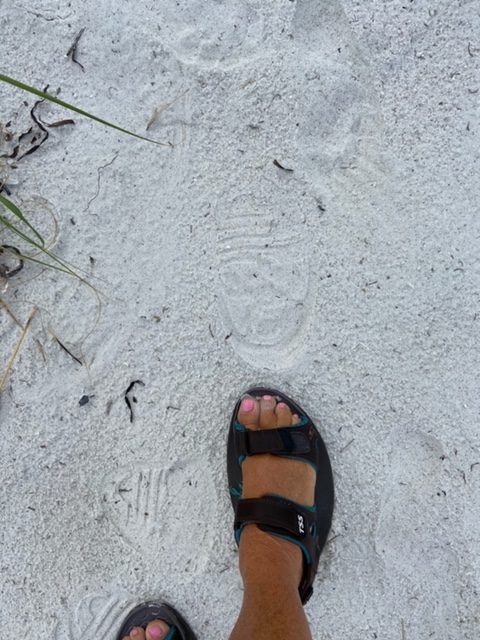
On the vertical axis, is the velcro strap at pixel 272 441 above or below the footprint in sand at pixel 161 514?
above

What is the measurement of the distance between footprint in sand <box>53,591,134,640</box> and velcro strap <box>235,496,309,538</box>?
0.35 meters

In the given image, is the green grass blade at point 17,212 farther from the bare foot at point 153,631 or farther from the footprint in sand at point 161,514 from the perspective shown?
the bare foot at point 153,631

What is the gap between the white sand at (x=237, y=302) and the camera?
4.38ft

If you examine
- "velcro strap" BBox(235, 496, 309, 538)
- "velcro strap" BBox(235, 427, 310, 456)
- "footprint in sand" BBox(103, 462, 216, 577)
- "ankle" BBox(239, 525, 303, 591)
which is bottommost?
"footprint in sand" BBox(103, 462, 216, 577)

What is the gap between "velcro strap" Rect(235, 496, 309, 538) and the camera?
4.43 feet

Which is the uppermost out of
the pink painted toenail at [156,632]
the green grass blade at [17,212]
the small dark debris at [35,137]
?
the small dark debris at [35,137]

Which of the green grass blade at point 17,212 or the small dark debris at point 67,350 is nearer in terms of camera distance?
the green grass blade at point 17,212

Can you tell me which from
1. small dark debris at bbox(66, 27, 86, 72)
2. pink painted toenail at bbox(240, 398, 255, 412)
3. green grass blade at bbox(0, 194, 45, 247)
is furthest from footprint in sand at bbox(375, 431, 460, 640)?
small dark debris at bbox(66, 27, 86, 72)

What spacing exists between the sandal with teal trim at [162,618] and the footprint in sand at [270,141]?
24.7 inches

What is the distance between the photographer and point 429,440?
1334 millimetres

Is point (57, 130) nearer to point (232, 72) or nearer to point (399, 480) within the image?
point (232, 72)

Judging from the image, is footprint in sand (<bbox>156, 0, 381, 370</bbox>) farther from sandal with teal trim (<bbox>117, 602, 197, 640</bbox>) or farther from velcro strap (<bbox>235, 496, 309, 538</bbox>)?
sandal with teal trim (<bbox>117, 602, 197, 640</bbox>)

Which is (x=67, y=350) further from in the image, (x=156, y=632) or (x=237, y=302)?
(x=156, y=632)

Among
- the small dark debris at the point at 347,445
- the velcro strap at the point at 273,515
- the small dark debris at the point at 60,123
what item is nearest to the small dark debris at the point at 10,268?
the small dark debris at the point at 60,123
